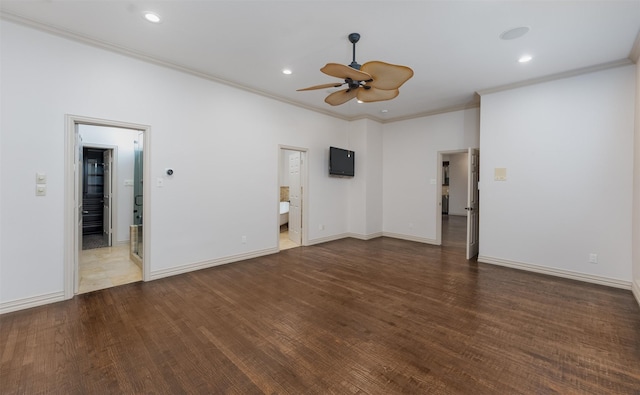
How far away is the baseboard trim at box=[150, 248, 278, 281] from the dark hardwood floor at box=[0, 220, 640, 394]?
14 cm

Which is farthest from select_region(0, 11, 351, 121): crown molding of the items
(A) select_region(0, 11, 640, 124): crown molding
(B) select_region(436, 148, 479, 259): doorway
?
(B) select_region(436, 148, 479, 259): doorway

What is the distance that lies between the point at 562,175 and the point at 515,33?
2.36 metres

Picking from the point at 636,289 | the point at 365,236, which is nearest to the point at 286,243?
the point at 365,236

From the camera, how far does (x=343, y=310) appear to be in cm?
304

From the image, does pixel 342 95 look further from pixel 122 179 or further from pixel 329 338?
pixel 122 179

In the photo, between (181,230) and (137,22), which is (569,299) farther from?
(137,22)

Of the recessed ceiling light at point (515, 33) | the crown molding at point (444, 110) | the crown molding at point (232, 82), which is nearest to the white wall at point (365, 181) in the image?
the crown molding at point (444, 110)

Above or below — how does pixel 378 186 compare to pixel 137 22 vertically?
below

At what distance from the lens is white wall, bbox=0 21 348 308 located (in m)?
2.98

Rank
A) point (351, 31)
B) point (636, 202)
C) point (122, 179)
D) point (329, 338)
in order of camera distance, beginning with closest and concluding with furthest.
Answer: point (329, 338), point (351, 31), point (636, 202), point (122, 179)

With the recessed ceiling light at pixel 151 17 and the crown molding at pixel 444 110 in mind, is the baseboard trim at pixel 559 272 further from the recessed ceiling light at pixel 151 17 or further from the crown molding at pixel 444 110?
the recessed ceiling light at pixel 151 17

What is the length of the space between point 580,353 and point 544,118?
3536 mm

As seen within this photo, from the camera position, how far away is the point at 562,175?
4.19m

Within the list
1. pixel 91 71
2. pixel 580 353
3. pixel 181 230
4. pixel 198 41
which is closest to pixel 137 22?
pixel 198 41
